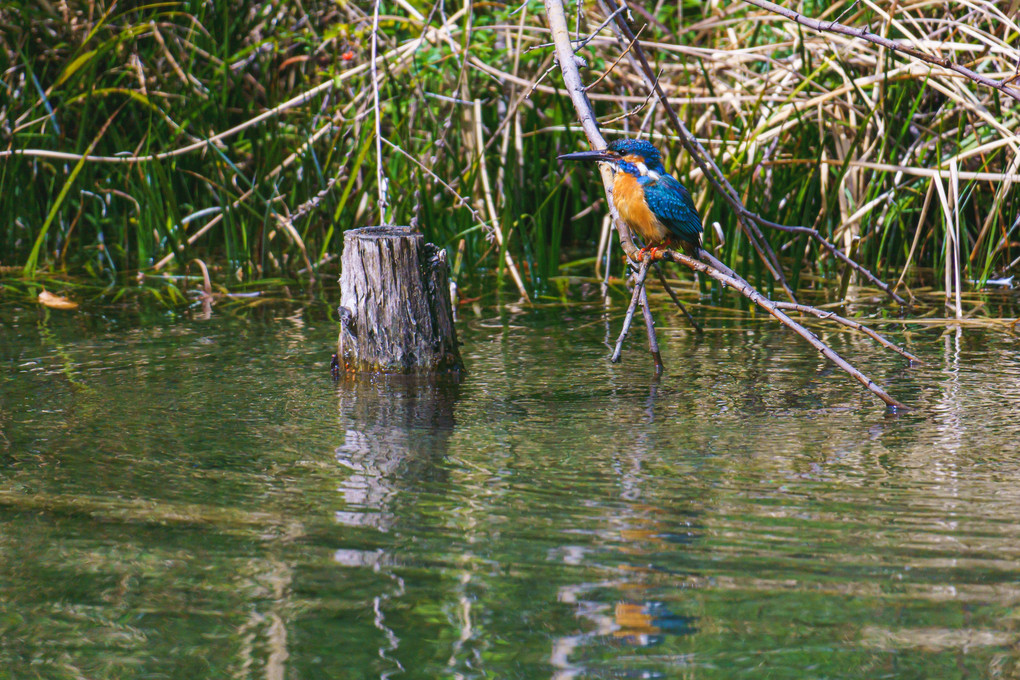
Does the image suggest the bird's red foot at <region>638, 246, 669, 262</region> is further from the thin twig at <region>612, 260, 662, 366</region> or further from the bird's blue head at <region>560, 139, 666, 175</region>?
the bird's blue head at <region>560, 139, 666, 175</region>

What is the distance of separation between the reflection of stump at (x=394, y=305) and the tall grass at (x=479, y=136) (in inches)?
33.4

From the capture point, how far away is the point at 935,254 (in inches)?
200

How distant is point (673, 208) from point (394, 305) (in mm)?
933

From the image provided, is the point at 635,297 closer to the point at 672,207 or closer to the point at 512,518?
the point at 672,207

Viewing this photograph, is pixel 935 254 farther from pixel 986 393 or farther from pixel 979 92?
pixel 986 393

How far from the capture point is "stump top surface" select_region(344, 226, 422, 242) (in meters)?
3.41

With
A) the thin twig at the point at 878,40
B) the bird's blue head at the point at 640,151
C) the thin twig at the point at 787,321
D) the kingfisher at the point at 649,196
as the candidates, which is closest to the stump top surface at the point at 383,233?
the kingfisher at the point at 649,196

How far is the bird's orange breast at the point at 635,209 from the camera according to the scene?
3.40 m

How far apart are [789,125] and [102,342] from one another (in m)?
3.11

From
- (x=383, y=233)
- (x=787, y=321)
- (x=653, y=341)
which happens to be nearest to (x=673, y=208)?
(x=653, y=341)

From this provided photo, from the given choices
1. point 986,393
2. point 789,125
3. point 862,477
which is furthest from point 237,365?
point 789,125

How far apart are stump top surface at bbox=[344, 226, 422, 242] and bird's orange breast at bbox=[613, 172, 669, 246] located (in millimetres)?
654

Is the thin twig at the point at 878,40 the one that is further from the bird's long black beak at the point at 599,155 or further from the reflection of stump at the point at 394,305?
the reflection of stump at the point at 394,305

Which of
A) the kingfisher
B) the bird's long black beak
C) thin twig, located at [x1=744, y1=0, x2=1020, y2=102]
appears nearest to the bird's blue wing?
the kingfisher
